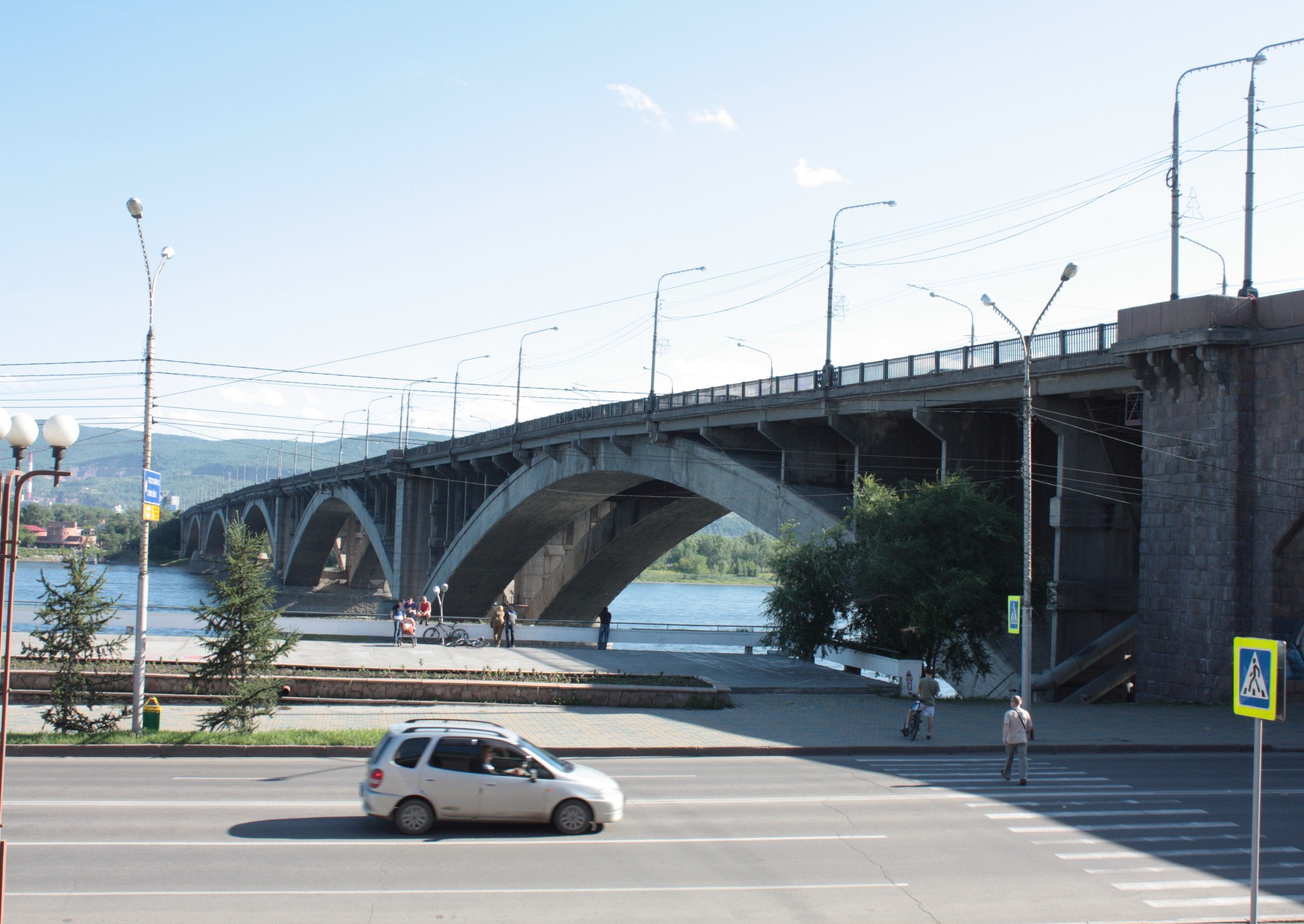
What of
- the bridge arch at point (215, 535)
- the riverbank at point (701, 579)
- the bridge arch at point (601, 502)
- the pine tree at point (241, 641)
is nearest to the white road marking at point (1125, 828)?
the pine tree at point (241, 641)

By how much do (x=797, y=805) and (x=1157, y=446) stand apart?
15288 mm

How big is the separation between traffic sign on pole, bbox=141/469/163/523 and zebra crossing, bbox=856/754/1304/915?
12438mm

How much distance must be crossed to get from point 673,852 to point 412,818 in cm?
Result: 299

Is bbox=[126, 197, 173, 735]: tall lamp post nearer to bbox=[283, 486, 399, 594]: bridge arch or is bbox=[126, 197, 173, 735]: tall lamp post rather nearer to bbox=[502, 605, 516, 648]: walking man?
bbox=[502, 605, 516, 648]: walking man

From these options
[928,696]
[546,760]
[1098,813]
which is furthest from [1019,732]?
[546,760]

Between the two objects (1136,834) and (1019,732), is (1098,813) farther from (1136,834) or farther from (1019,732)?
(1019,732)

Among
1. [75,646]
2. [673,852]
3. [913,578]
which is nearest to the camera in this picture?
[673,852]

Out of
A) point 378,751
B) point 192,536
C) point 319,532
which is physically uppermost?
point 319,532

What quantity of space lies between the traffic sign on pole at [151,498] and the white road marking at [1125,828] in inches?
547

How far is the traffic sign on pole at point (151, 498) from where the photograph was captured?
1772 cm

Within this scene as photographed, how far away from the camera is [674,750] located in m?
18.6

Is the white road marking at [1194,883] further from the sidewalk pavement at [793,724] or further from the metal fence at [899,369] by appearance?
the metal fence at [899,369]

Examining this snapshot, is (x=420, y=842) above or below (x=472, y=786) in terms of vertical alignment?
below

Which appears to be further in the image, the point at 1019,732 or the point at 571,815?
the point at 1019,732
